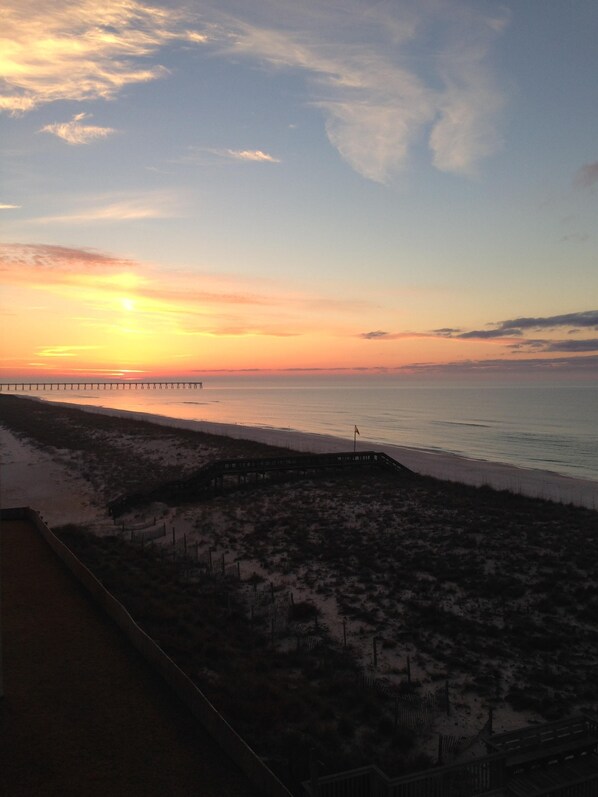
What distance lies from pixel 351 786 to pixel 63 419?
346 ft

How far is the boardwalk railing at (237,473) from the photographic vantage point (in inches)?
1529

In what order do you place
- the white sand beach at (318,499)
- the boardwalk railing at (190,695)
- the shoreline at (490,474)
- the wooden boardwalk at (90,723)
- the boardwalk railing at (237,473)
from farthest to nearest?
the shoreline at (490,474)
the boardwalk railing at (237,473)
the white sand beach at (318,499)
the wooden boardwalk at (90,723)
the boardwalk railing at (190,695)

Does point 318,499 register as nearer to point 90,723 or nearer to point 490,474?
point 90,723

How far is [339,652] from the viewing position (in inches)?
708

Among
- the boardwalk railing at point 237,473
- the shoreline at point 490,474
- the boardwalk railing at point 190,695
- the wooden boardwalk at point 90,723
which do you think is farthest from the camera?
the shoreline at point 490,474

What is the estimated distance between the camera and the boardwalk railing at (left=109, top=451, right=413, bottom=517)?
3883cm

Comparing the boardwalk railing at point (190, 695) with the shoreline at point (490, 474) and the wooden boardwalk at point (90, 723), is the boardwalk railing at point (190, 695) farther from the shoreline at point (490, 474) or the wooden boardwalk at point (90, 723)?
the shoreline at point (490, 474)

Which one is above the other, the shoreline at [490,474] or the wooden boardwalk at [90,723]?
the wooden boardwalk at [90,723]

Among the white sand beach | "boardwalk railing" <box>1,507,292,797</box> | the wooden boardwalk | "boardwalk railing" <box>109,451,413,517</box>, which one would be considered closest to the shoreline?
the white sand beach

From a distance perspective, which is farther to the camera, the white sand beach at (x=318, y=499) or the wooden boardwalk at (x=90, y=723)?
the white sand beach at (x=318, y=499)

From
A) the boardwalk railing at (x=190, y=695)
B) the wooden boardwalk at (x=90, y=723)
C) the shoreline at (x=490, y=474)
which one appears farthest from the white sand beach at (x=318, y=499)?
the wooden boardwalk at (x=90, y=723)

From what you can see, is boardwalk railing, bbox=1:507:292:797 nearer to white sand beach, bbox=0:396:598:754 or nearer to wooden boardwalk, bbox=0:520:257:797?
wooden boardwalk, bbox=0:520:257:797

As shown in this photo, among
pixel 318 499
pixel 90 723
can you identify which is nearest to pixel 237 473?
pixel 318 499

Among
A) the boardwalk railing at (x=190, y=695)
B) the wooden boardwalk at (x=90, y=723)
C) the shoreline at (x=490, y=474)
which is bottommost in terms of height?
the shoreline at (x=490, y=474)
